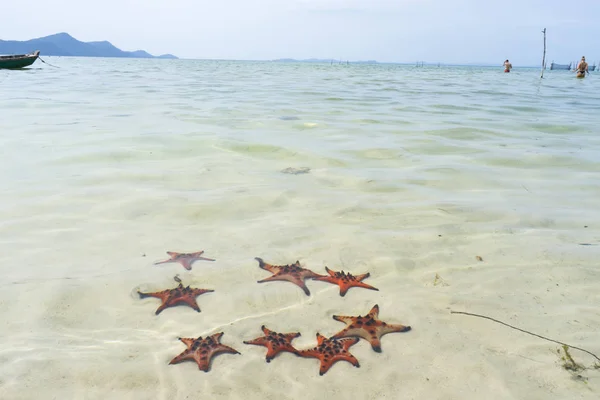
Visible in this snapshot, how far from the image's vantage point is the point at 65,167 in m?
7.43

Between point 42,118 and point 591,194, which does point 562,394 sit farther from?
point 42,118

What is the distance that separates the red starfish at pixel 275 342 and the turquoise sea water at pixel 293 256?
0.06 m

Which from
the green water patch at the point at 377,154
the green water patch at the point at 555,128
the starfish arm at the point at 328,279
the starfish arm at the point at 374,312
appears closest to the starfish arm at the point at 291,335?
the starfish arm at the point at 374,312

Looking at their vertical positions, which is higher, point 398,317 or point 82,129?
point 82,129

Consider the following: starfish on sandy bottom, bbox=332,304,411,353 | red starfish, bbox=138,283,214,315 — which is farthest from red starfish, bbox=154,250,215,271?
starfish on sandy bottom, bbox=332,304,411,353

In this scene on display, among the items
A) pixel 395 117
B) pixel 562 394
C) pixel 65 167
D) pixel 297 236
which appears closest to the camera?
pixel 562 394

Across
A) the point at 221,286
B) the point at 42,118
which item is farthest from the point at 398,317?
the point at 42,118

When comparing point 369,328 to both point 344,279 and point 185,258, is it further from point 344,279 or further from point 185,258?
point 185,258

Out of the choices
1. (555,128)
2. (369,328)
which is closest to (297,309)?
(369,328)

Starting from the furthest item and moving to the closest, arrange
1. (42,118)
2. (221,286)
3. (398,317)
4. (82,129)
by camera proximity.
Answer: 1. (42,118)
2. (82,129)
3. (221,286)
4. (398,317)

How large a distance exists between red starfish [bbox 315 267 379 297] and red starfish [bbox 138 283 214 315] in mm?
1116

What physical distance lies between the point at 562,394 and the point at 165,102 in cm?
1674

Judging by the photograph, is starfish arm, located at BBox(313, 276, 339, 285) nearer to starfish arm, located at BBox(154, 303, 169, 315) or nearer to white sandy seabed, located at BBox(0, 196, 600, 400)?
white sandy seabed, located at BBox(0, 196, 600, 400)

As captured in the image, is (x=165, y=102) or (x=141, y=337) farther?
(x=165, y=102)
